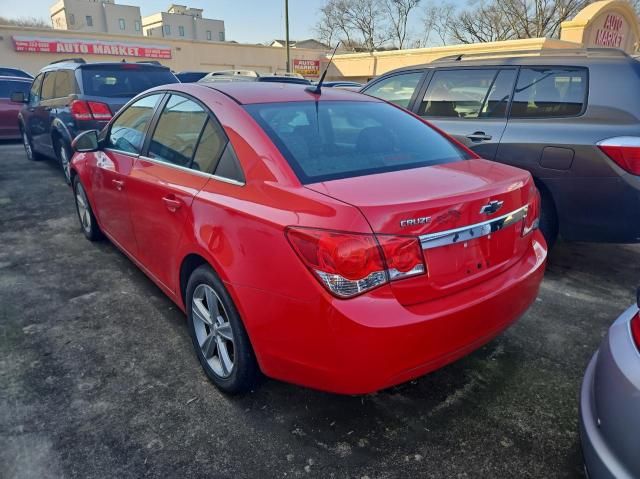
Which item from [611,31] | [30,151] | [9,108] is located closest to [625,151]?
[30,151]

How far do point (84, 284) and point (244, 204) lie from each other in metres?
2.41

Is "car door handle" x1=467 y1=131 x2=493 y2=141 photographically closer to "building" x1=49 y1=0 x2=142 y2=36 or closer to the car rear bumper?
the car rear bumper

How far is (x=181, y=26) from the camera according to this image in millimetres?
73375

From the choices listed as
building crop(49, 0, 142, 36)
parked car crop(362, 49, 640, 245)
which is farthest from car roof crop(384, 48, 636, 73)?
building crop(49, 0, 142, 36)

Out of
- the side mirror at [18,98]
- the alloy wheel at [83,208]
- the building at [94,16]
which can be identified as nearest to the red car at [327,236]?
the alloy wheel at [83,208]

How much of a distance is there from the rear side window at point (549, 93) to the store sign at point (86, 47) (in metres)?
30.5

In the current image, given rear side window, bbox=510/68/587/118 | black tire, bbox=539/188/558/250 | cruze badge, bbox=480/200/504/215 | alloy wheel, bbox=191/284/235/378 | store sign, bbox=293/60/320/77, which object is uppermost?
store sign, bbox=293/60/320/77

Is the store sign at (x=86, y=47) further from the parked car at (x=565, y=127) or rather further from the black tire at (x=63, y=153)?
the parked car at (x=565, y=127)

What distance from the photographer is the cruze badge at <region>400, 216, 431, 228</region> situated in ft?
5.91

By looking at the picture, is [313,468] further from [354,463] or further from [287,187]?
[287,187]

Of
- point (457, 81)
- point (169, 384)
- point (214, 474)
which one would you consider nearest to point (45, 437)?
point (169, 384)

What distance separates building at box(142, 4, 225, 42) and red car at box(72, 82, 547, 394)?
76.7 metres

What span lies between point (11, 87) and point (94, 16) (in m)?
70.0

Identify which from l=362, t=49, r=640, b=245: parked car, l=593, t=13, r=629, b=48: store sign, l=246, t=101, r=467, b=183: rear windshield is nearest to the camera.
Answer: l=246, t=101, r=467, b=183: rear windshield
